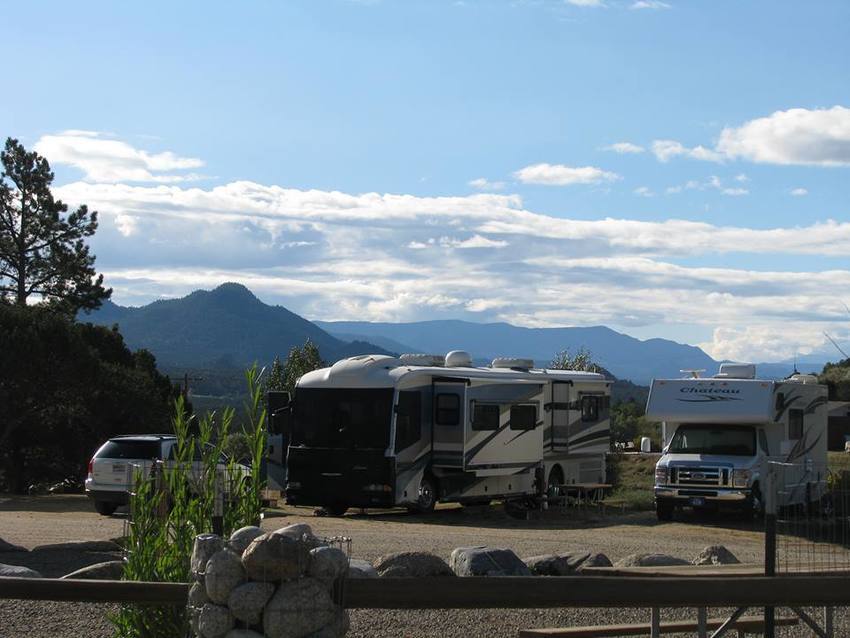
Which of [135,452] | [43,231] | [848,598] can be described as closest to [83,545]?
[135,452]

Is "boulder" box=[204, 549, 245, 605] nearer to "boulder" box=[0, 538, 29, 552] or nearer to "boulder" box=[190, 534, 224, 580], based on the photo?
"boulder" box=[190, 534, 224, 580]

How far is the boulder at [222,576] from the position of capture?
5664mm

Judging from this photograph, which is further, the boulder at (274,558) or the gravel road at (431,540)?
the gravel road at (431,540)

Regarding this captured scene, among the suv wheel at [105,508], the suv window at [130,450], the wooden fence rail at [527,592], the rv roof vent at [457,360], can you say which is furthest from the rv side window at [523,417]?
the wooden fence rail at [527,592]

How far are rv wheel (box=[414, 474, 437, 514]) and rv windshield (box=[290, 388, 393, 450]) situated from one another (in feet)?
4.64

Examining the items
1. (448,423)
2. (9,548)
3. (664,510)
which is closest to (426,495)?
(448,423)

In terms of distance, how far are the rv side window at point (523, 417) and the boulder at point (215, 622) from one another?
17205mm

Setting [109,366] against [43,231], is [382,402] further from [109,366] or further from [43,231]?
[43,231]

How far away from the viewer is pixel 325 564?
571 cm

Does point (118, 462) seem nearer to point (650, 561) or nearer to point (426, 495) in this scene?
point (426, 495)

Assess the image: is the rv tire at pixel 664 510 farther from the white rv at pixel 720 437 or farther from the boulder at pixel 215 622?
the boulder at pixel 215 622

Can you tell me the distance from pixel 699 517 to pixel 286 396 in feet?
25.8

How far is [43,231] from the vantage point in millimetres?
46250

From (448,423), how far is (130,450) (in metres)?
5.56
